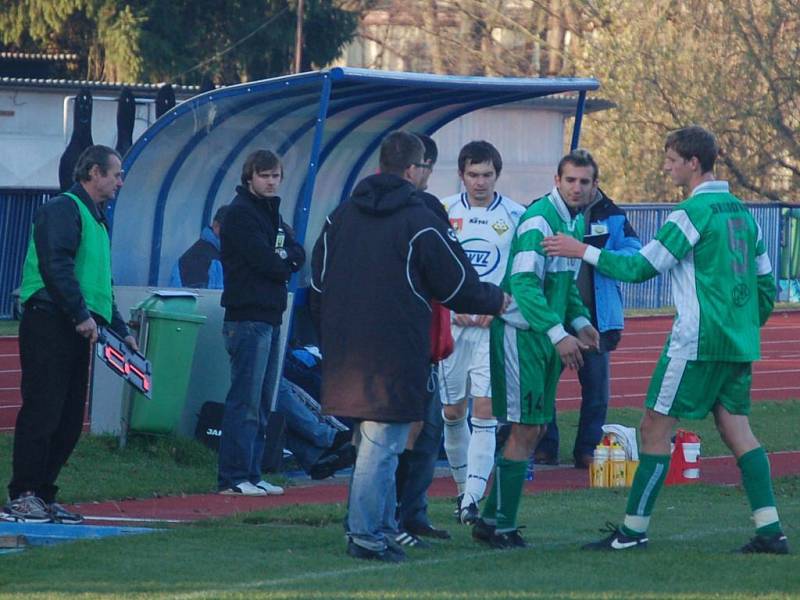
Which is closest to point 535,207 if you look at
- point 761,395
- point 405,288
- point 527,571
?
point 405,288

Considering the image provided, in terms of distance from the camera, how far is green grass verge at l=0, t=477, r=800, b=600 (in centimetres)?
611

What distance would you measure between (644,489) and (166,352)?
445 centimetres

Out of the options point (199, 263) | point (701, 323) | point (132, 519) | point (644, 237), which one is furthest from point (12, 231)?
point (701, 323)

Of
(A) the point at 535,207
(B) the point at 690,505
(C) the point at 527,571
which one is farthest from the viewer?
(B) the point at 690,505

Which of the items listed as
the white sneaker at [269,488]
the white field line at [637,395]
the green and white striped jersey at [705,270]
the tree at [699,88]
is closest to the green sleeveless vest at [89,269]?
the white sneaker at [269,488]

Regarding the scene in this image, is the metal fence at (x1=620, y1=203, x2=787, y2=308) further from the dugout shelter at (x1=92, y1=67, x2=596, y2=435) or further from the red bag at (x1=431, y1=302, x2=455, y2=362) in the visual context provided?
the red bag at (x1=431, y1=302, x2=455, y2=362)

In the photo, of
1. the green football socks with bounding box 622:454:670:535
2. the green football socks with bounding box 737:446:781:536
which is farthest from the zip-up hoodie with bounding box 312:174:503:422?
the green football socks with bounding box 737:446:781:536

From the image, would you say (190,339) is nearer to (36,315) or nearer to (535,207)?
(36,315)

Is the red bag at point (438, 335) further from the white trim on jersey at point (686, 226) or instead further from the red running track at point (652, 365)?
the red running track at point (652, 365)

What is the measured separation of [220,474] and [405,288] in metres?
3.58

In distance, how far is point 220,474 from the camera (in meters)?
9.83

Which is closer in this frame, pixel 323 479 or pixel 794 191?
pixel 323 479

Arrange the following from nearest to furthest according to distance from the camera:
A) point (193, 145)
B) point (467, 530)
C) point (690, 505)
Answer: point (467, 530), point (690, 505), point (193, 145)

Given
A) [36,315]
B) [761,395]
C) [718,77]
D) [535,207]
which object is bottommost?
[761,395]
